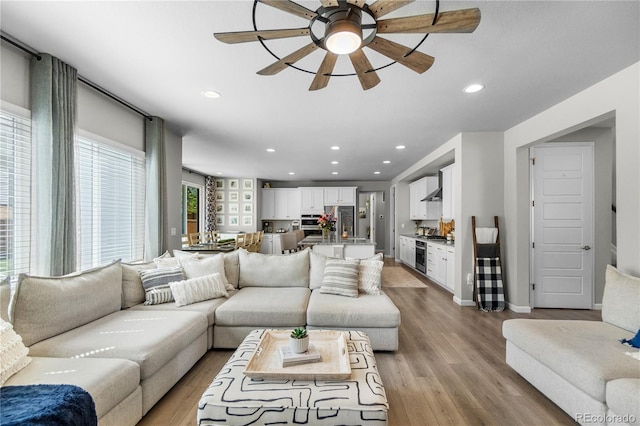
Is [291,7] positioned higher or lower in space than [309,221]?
higher

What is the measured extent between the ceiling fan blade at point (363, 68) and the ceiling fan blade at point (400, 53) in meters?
0.10

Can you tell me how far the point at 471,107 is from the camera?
337 cm

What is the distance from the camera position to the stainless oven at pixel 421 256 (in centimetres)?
648

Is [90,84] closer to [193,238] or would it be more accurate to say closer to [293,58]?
[293,58]

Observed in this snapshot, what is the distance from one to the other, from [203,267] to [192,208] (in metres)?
5.77

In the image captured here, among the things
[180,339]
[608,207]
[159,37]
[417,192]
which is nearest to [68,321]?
[180,339]

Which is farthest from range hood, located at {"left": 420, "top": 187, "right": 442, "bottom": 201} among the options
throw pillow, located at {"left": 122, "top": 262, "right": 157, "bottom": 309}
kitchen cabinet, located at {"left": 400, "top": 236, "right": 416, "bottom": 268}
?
throw pillow, located at {"left": 122, "top": 262, "right": 157, "bottom": 309}

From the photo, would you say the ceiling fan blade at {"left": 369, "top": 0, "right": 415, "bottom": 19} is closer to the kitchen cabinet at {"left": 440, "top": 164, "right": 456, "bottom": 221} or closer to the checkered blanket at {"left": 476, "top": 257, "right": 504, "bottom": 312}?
the checkered blanket at {"left": 476, "top": 257, "right": 504, "bottom": 312}

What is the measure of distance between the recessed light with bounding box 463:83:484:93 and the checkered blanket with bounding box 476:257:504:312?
97.7 inches

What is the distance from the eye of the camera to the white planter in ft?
6.04

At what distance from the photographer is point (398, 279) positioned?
6203 mm

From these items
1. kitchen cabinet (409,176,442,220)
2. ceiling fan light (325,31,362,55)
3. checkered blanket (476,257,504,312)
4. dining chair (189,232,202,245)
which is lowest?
checkered blanket (476,257,504,312)

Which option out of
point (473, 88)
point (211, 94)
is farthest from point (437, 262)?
point (211, 94)

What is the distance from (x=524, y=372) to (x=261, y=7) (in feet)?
11.0
